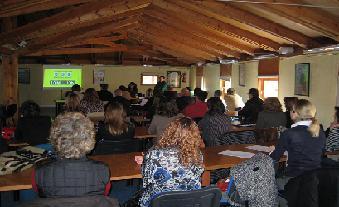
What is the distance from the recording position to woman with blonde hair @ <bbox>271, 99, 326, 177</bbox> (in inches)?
138

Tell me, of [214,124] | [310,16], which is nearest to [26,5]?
[214,124]

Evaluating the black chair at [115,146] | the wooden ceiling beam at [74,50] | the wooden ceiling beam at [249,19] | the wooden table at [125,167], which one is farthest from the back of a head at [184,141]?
the wooden ceiling beam at [74,50]

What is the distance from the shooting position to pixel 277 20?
25.2 ft

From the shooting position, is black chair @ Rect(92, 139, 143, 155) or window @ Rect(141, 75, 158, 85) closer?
black chair @ Rect(92, 139, 143, 155)

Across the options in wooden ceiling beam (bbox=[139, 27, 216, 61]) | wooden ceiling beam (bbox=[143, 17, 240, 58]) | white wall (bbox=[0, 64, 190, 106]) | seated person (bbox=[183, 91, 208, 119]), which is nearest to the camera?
seated person (bbox=[183, 91, 208, 119])

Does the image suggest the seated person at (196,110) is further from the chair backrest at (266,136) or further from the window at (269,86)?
the window at (269,86)

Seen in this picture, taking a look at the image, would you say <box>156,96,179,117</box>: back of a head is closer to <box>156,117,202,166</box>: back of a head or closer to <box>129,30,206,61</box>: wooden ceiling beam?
<box>156,117,202,166</box>: back of a head

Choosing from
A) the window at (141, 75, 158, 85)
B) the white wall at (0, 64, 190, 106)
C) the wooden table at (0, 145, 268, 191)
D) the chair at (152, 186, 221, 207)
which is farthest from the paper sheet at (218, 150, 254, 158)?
the window at (141, 75, 158, 85)

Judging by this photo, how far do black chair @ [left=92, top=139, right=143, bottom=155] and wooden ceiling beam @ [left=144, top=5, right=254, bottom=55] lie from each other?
5303mm

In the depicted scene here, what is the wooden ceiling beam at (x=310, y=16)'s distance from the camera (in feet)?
20.3

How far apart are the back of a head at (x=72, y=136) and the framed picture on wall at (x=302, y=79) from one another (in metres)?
7.38

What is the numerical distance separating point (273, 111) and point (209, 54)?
791cm

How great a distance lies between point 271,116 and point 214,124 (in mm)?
1112

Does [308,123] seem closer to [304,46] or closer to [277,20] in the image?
[277,20]
